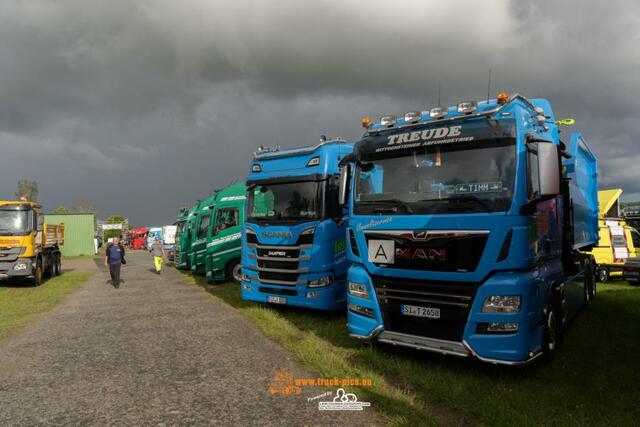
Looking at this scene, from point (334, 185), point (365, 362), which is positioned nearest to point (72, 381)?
point (365, 362)

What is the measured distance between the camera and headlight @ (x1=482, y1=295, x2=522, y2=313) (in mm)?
4457

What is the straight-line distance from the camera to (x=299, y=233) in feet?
25.9

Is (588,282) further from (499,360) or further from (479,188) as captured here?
(479,188)

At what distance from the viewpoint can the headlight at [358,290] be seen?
213 inches

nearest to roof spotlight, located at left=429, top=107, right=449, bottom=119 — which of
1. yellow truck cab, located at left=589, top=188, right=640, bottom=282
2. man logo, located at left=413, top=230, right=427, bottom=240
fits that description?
man logo, located at left=413, top=230, right=427, bottom=240

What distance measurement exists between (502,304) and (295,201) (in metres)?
4.53

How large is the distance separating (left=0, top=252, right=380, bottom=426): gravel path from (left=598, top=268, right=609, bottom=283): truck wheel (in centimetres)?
1191

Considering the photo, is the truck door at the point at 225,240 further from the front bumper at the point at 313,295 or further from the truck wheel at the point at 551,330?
the truck wheel at the point at 551,330

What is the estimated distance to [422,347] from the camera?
192 inches

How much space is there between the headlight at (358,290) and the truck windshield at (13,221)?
13733 millimetres

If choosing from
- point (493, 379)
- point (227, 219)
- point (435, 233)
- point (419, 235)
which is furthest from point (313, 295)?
point (227, 219)

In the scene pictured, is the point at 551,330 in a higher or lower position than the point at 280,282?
lower

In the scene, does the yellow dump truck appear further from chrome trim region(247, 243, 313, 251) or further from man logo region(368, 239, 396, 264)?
man logo region(368, 239, 396, 264)

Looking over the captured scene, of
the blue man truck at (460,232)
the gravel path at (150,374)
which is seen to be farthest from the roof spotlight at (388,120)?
the gravel path at (150,374)
